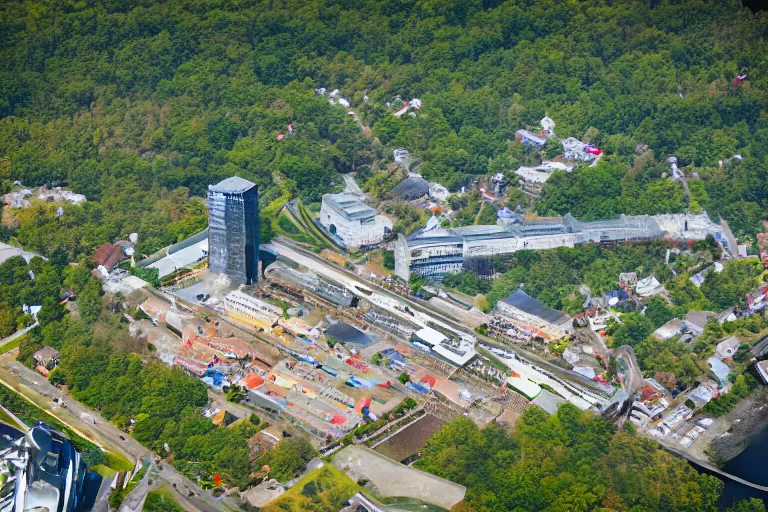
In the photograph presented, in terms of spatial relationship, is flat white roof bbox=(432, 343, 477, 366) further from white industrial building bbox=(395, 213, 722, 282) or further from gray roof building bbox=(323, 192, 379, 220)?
gray roof building bbox=(323, 192, 379, 220)

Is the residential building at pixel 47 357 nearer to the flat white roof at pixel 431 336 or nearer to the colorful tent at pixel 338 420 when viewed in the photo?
the colorful tent at pixel 338 420

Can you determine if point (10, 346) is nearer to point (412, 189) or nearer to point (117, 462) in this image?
point (117, 462)

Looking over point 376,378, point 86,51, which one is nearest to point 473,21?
point 86,51

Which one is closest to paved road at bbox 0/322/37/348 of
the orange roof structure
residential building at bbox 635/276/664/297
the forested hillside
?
the forested hillside

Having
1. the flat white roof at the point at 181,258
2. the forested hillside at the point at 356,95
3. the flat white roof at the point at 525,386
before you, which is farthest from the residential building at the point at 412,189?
the flat white roof at the point at 525,386

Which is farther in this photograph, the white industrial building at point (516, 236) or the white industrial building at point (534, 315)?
the white industrial building at point (516, 236)
